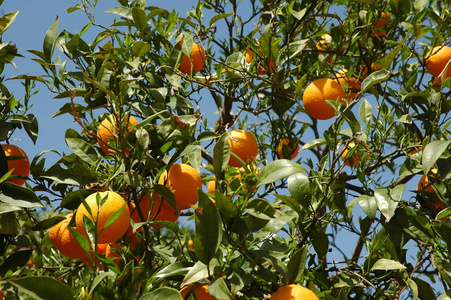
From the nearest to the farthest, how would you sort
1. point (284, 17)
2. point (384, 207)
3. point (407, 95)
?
point (384, 207), point (407, 95), point (284, 17)

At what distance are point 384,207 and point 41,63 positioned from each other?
4.12 feet

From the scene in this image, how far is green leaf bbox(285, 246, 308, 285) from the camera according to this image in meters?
1.32

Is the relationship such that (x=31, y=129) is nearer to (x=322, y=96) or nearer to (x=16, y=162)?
(x=16, y=162)

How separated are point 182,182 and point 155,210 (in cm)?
12

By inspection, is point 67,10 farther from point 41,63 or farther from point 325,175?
point 325,175

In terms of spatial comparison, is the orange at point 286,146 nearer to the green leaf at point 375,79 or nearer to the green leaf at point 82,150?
the green leaf at point 375,79

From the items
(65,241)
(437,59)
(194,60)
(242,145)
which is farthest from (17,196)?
(437,59)

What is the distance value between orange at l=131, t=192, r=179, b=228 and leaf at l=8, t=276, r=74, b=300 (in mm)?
552

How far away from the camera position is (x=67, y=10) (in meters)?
2.28

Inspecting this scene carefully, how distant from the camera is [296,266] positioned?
1.33 meters

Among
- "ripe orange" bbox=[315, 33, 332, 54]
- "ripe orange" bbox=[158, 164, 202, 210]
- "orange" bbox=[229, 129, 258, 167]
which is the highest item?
"ripe orange" bbox=[315, 33, 332, 54]

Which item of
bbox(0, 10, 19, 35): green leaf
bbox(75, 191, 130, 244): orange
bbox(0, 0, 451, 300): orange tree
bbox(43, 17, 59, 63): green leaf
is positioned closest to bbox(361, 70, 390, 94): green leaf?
bbox(0, 0, 451, 300): orange tree

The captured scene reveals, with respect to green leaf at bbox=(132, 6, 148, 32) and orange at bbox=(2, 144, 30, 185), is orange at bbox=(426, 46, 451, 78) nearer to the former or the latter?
green leaf at bbox=(132, 6, 148, 32)

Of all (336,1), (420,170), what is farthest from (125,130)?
(336,1)
